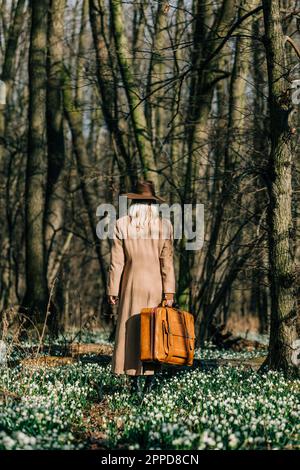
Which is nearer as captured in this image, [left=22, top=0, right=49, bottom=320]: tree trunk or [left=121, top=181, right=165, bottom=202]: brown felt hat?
[left=121, top=181, right=165, bottom=202]: brown felt hat

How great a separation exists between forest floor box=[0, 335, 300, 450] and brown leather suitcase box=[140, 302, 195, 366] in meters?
0.37

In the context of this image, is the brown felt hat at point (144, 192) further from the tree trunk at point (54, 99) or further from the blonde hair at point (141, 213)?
the tree trunk at point (54, 99)

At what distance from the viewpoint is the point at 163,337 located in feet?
28.2

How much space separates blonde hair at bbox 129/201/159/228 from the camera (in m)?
9.14

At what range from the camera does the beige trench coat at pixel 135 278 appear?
891cm

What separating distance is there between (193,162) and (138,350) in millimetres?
6619

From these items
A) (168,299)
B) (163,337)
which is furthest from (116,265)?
(163,337)

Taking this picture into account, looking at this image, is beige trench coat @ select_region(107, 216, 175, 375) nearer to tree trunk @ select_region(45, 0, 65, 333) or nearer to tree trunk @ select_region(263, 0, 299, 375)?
tree trunk @ select_region(263, 0, 299, 375)

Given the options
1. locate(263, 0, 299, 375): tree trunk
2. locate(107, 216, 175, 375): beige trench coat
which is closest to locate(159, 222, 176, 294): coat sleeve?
locate(107, 216, 175, 375): beige trench coat

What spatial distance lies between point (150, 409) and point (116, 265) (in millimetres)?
1938

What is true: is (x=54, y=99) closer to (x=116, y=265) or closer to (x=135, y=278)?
(x=116, y=265)

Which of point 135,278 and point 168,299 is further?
point 168,299
